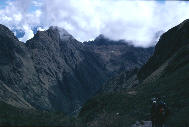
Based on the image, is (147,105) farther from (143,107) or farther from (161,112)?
(161,112)

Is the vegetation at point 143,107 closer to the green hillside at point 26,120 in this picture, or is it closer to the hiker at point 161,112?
the hiker at point 161,112

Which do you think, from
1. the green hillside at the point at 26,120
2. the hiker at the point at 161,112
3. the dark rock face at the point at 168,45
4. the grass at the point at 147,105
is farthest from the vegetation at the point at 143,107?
the dark rock face at the point at 168,45

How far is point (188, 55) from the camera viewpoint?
286 ft

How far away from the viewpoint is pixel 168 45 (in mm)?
153250

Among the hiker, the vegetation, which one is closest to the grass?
the vegetation

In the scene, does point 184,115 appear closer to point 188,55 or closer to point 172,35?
point 188,55

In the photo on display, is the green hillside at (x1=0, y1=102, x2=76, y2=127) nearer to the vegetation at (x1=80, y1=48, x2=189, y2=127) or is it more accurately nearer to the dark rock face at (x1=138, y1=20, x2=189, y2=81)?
the vegetation at (x1=80, y1=48, x2=189, y2=127)

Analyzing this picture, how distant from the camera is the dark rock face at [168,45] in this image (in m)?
135

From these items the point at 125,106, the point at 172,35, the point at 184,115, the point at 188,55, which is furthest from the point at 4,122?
the point at 172,35

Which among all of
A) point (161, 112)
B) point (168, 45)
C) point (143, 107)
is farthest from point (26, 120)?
point (168, 45)

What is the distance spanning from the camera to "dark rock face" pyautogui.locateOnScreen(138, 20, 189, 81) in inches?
5310

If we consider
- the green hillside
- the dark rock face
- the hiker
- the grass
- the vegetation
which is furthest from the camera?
the dark rock face

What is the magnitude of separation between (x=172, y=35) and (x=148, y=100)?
361 ft

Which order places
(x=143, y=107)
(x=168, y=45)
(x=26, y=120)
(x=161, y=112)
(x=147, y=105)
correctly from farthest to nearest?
(x=168, y=45)
(x=147, y=105)
(x=143, y=107)
(x=161, y=112)
(x=26, y=120)
